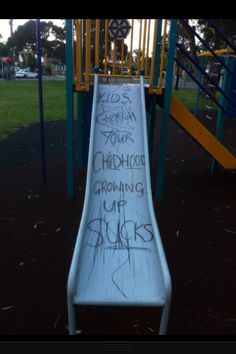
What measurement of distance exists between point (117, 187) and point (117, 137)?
78cm

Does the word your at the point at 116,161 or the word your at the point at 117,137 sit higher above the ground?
the word your at the point at 117,137

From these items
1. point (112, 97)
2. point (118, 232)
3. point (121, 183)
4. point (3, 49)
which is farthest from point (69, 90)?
point (3, 49)

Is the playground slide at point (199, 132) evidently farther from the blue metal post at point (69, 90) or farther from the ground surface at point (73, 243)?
the blue metal post at point (69, 90)

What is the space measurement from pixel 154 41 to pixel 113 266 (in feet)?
9.92

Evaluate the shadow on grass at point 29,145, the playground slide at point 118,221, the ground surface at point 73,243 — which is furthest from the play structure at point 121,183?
the shadow on grass at point 29,145

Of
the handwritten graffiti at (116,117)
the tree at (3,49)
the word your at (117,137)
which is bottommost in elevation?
the word your at (117,137)

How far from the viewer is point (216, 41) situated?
15133 mm

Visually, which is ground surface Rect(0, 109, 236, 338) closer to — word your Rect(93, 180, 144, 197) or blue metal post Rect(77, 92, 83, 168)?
blue metal post Rect(77, 92, 83, 168)

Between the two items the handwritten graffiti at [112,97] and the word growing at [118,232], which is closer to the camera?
the word growing at [118,232]

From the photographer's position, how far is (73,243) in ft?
11.5

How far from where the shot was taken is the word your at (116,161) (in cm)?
370

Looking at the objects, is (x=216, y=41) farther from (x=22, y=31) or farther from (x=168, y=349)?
(x=22, y=31)

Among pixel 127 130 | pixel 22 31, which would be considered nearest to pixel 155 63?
pixel 127 130

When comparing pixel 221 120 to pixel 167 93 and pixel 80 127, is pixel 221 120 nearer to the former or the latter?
pixel 167 93
